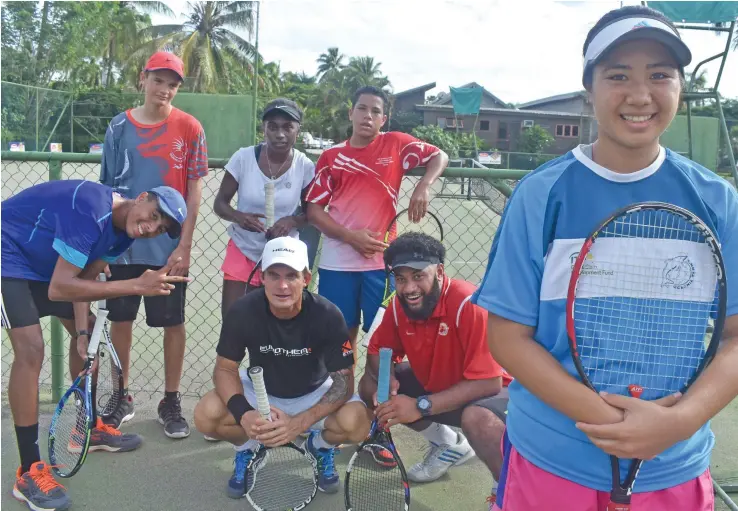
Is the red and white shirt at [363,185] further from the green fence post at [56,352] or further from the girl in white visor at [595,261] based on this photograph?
the girl in white visor at [595,261]

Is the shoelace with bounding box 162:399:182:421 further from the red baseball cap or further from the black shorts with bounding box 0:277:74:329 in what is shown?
the red baseball cap

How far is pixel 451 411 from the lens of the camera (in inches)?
129

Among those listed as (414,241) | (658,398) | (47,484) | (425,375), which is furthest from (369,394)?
(658,398)

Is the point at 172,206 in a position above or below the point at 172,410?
above

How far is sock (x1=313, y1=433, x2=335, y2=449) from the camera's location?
3427 mm

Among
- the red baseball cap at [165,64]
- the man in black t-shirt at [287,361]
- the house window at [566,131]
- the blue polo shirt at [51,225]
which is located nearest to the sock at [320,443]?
the man in black t-shirt at [287,361]

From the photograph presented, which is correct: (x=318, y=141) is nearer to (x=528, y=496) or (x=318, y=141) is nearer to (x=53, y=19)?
(x=53, y=19)

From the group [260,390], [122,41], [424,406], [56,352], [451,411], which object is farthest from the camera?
[122,41]

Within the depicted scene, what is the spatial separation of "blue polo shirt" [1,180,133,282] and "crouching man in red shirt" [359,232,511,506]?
4.64 ft

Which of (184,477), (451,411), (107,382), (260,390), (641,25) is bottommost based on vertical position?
(184,477)

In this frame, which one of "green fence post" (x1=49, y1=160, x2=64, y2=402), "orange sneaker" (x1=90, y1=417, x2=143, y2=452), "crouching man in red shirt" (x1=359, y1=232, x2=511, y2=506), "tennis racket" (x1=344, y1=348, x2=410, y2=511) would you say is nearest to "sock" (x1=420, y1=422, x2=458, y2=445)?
"crouching man in red shirt" (x1=359, y1=232, x2=511, y2=506)

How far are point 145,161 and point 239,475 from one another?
6.11 ft

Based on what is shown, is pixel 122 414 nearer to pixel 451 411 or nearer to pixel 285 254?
pixel 285 254

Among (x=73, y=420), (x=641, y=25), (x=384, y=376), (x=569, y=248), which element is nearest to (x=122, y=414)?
(x=73, y=420)
